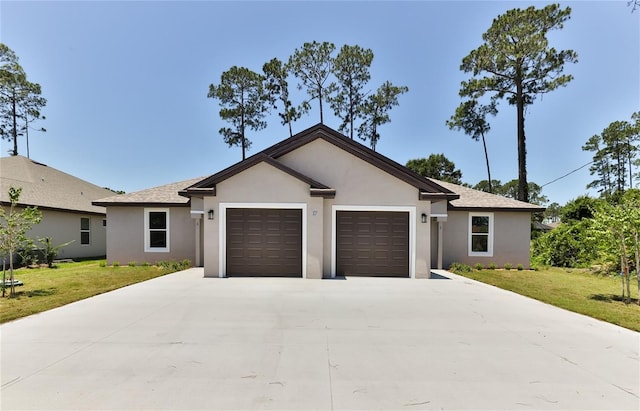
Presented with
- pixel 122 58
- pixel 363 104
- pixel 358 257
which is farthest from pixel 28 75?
pixel 358 257

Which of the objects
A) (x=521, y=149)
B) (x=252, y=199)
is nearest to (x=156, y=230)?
(x=252, y=199)

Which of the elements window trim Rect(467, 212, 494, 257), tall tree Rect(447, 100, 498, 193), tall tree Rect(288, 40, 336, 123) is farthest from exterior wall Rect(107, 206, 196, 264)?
tall tree Rect(447, 100, 498, 193)

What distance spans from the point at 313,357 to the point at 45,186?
22389 millimetres

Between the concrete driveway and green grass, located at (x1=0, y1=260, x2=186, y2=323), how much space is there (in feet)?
2.71

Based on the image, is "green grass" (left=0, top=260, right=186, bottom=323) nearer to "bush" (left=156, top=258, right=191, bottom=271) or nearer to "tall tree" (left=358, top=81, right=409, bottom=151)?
"bush" (left=156, top=258, right=191, bottom=271)

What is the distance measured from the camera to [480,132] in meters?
29.9

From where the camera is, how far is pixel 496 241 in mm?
14438

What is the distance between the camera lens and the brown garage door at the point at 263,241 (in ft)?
35.1

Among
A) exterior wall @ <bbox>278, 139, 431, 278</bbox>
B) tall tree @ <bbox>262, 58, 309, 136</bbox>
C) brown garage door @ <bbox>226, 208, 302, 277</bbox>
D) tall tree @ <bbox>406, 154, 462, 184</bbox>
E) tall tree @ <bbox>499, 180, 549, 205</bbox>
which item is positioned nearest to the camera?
brown garage door @ <bbox>226, 208, 302, 277</bbox>

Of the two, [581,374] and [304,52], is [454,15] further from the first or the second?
[581,374]

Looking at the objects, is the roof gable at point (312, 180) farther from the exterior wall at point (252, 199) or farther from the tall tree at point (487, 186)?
the tall tree at point (487, 186)

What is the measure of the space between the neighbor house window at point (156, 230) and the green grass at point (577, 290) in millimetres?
13804

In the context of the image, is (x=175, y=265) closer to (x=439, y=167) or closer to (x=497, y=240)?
(x=497, y=240)

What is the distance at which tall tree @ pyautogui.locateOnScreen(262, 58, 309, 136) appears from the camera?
2714 centimetres
